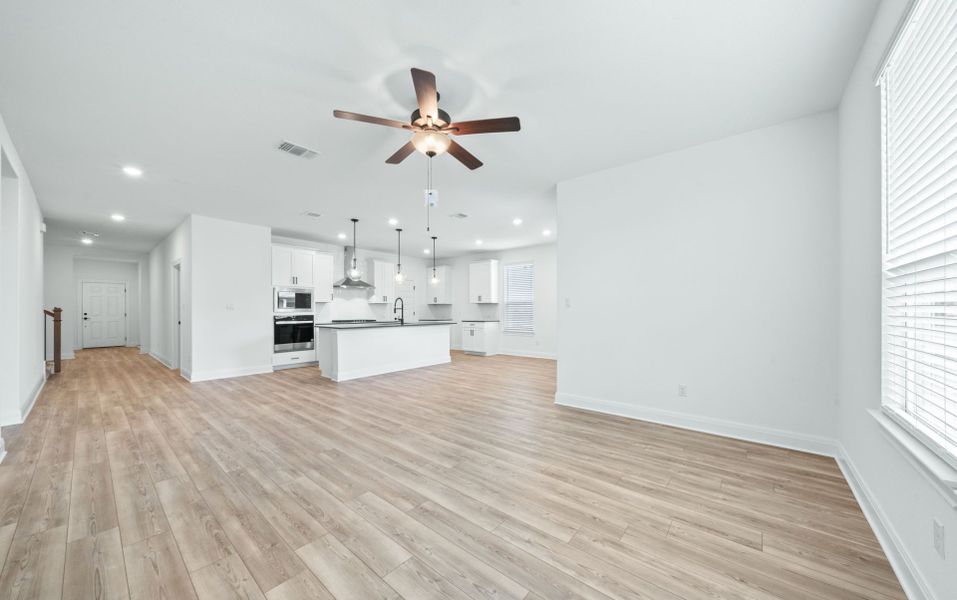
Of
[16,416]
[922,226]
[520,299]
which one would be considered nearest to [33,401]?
[16,416]

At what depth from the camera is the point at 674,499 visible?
218cm

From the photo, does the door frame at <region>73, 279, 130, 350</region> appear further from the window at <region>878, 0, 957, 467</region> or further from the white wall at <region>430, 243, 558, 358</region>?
the window at <region>878, 0, 957, 467</region>

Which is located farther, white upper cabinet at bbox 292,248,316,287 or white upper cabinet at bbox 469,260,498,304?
white upper cabinet at bbox 469,260,498,304

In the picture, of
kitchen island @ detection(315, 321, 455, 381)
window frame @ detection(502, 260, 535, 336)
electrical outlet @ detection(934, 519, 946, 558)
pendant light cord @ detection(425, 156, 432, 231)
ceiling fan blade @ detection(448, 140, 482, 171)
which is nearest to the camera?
electrical outlet @ detection(934, 519, 946, 558)

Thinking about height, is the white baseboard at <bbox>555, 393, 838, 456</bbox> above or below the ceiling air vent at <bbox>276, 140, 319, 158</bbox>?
below

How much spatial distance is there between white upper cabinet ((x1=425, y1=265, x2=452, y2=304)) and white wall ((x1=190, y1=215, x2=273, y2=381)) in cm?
454

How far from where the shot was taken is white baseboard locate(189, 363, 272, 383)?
566cm

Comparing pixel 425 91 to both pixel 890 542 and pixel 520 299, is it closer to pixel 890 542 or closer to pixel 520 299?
pixel 890 542

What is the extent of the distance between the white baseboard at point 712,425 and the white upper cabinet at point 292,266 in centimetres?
561

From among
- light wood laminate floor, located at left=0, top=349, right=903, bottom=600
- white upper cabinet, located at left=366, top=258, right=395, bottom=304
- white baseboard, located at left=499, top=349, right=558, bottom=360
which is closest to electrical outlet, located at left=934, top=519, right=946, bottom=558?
light wood laminate floor, located at left=0, top=349, right=903, bottom=600

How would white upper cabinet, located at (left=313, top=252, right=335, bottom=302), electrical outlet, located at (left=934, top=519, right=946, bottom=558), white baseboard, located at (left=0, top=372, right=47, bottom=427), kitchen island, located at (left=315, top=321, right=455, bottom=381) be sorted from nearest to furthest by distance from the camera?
electrical outlet, located at (left=934, top=519, right=946, bottom=558) < white baseboard, located at (left=0, top=372, right=47, bottom=427) < kitchen island, located at (left=315, top=321, right=455, bottom=381) < white upper cabinet, located at (left=313, top=252, right=335, bottom=302)

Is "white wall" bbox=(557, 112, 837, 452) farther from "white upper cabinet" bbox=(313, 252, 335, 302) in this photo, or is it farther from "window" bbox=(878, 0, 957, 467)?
"white upper cabinet" bbox=(313, 252, 335, 302)

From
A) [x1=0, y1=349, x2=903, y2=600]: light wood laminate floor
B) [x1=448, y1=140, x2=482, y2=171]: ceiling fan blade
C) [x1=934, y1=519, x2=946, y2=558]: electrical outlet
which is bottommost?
[x1=0, y1=349, x2=903, y2=600]: light wood laminate floor

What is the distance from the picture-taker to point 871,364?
209 centimetres
